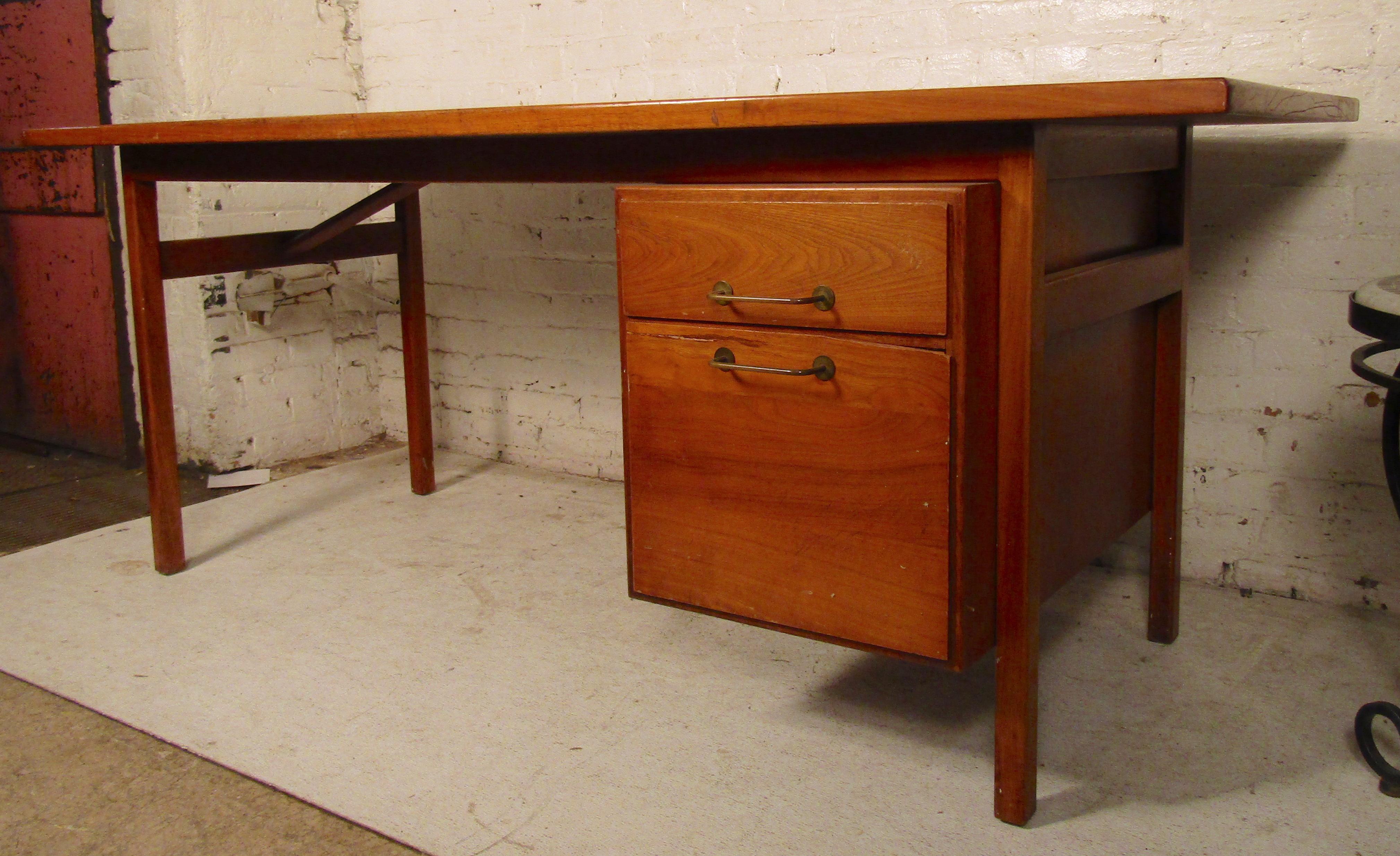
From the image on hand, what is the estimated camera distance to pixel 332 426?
127 inches

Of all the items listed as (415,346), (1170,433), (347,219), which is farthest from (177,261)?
(1170,433)

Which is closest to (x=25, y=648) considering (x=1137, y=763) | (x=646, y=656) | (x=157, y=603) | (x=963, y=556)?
(x=157, y=603)

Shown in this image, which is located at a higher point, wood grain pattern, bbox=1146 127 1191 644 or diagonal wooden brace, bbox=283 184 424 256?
diagonal wooden brace, bbox=283 184 424 256

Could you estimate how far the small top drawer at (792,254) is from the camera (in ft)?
4.01

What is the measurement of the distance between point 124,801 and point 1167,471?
155cm

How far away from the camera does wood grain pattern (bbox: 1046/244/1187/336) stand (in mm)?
1328

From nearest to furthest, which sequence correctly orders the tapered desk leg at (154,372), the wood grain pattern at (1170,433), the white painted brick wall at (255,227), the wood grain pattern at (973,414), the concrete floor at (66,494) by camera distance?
1. the wood grain pattern at (973,414)
2. the wood grain pattern at (1170,433)
3. the tapered desk leg at (154,372)
4. the concrete floor at (66,494)
5. the white painted brick wall at (255,227)

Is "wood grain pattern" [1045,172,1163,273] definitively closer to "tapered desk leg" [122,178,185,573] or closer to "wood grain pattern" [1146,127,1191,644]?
"wood grain pattern" [1146,127,1191,644]

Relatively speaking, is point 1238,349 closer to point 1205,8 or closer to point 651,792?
point 1205,8

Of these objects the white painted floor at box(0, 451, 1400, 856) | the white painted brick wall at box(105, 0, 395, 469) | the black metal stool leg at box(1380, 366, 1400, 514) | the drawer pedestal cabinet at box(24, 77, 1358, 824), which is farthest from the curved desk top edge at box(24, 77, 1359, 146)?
the white painted brick wall at box(105, 0, 395, 469)

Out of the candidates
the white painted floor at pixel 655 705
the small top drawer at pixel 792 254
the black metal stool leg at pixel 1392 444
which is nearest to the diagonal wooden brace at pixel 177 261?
the white painted floor at pixel 655 705

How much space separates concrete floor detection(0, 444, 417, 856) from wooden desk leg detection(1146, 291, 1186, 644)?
120 cm

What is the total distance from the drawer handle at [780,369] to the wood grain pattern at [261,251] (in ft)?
4.26

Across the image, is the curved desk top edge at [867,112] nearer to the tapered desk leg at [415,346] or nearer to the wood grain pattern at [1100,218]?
the wood grain pattern at [1100,218]
